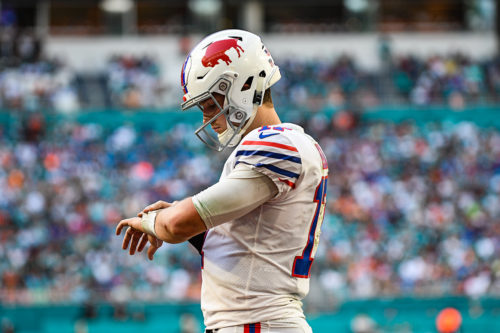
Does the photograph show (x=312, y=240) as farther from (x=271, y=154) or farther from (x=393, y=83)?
(x=393, y=83)

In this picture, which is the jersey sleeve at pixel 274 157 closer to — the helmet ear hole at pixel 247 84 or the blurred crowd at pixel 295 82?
the helmet ear hole at pixel 247 84

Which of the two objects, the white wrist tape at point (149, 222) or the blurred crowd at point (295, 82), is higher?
the white wrist tape at point (149, 222)

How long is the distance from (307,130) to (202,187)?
4675mm

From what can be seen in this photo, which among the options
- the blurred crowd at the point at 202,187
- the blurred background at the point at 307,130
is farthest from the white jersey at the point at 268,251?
the blurred crowd at the point at 202,187

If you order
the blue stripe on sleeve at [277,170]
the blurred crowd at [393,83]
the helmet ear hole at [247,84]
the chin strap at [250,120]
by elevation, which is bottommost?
the blurred crowd at [393,83]

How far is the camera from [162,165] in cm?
2005

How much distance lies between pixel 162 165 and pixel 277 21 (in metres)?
10.4

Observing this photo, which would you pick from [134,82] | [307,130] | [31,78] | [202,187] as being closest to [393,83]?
[307,130]

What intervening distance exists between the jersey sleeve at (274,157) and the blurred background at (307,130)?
10241mm

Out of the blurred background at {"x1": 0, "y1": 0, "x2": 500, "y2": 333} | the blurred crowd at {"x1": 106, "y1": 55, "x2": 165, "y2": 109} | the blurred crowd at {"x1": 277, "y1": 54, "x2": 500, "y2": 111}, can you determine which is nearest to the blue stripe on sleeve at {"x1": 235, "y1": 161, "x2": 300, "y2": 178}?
the blurred background at {"x1": 0, "y1": 0, "x2": 500, "y2": 333}

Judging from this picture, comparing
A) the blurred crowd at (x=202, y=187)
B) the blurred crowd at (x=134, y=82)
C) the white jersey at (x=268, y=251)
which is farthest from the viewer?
the blurred crowd at (x=134, y=82)

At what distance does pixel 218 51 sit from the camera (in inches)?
103

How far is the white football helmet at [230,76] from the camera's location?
2.61 meters

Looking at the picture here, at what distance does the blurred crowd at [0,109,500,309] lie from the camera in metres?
15.6
